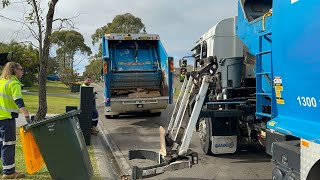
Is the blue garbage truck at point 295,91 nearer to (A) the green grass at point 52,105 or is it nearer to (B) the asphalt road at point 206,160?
(B) the asphalt road at point 206,160

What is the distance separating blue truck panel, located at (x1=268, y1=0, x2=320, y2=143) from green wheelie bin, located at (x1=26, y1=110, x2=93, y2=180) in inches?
96.8

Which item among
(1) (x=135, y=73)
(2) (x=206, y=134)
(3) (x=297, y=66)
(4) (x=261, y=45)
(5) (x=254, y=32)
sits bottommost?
(2) (x=206, y=134)

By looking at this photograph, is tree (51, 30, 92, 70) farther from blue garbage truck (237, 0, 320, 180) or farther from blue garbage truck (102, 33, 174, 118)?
blue garbage truck (237, 0, 320, 180)

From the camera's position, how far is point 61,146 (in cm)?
459

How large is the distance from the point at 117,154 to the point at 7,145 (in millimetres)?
2721

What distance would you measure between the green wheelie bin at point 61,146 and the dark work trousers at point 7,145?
0.98m

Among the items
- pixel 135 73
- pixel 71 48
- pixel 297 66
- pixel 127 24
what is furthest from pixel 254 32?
pixel 71 48

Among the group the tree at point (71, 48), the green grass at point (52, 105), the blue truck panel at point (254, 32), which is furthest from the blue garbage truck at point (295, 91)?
the tree at point (71, 48)

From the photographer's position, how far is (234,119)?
267 inches

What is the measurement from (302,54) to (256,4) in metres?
2.86

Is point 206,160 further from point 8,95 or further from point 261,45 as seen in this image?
point 8,95

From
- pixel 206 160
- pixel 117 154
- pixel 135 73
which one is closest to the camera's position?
pixel 206 160

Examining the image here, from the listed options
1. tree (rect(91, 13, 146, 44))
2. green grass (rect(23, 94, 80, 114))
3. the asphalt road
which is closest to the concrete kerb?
the asphalt road

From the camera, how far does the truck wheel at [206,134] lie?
688 cm
